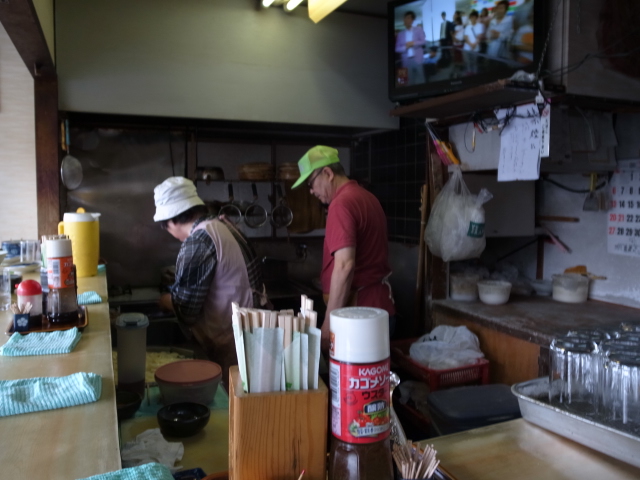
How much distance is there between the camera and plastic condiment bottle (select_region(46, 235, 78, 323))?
175 cm

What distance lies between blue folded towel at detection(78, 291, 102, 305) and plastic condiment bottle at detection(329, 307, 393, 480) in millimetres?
1699

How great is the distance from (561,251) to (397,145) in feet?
5.07

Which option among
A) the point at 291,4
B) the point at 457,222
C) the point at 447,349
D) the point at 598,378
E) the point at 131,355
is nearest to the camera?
the point at 598,378

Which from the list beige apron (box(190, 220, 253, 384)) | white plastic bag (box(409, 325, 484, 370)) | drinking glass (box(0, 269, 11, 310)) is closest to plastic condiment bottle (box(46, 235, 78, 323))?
drinking glass (box(0, 269, 11, 310))

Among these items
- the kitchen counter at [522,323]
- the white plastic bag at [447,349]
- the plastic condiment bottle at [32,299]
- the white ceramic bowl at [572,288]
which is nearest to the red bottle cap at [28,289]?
the plastic condiment bottle at [32,299]

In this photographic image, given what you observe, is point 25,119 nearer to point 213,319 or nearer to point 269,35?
point 269,35

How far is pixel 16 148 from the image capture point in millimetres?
3553

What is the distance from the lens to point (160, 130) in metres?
4.30

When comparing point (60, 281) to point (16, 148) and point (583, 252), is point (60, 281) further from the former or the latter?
point (583, 252)

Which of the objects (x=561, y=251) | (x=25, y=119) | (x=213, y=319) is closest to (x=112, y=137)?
(x=25, y=119)

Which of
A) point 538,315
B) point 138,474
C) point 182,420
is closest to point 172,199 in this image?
point 182,420

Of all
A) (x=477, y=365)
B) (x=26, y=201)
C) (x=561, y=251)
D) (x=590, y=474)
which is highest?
(x=26, y=201)

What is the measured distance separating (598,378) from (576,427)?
18 centimetres

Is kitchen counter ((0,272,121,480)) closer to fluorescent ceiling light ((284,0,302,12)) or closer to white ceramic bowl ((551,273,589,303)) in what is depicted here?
fluorescent ceiling light ((284,0,302,12))
